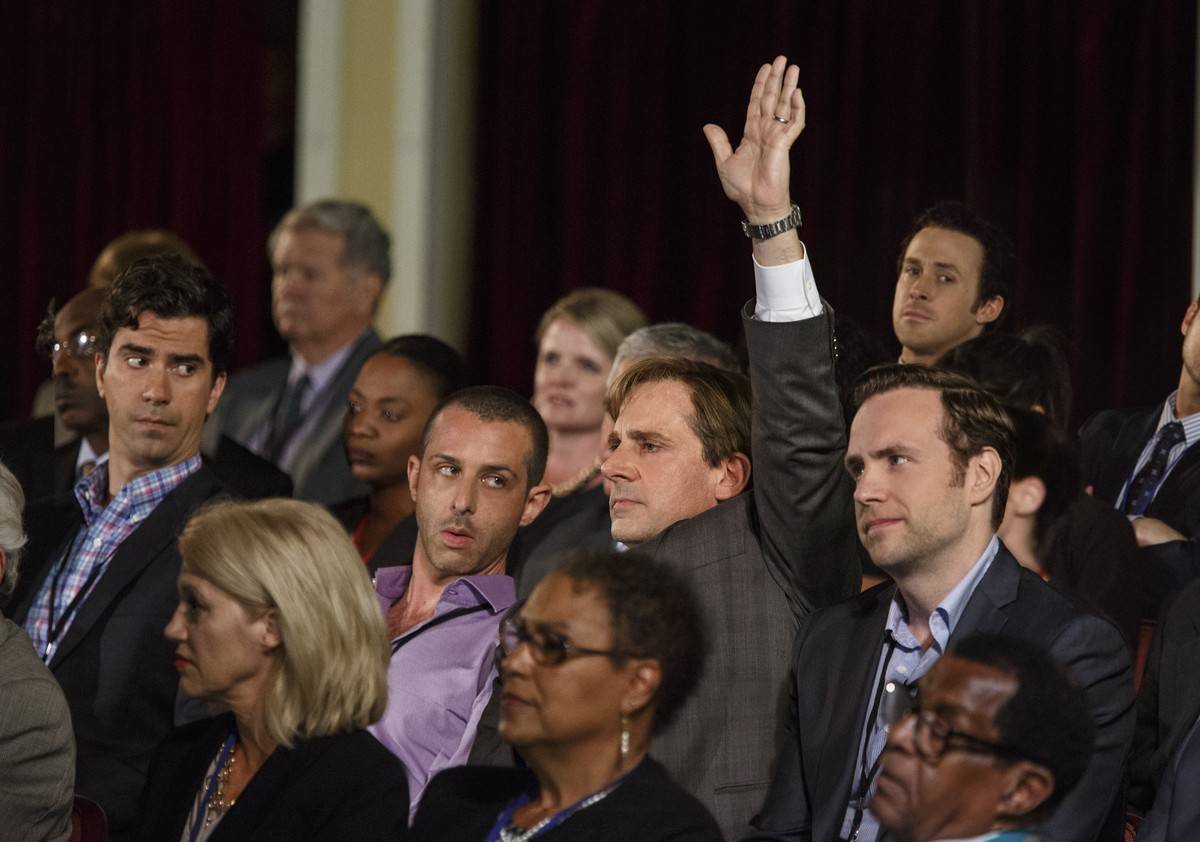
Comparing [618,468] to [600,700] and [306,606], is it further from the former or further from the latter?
[600,700]

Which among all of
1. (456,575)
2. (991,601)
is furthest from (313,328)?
(991,601)

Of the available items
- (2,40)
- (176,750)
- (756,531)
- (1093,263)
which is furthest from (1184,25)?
(2,40)

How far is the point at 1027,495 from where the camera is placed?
3.24 m

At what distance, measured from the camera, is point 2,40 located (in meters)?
6.28

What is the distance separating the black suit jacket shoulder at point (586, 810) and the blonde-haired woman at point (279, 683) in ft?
0.37

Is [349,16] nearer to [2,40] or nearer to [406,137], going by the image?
[406,137]

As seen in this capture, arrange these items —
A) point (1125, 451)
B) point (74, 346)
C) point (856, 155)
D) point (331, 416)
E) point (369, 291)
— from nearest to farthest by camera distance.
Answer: point (1125, 451), point (74, 346), point (331, 416), point (856, 155), point (369, 291)

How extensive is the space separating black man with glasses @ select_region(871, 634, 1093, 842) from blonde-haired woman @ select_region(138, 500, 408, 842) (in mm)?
759

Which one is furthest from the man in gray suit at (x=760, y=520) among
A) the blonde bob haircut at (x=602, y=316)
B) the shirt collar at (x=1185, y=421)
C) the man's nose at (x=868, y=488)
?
the blonde bob haircut at (x=602, y=316)

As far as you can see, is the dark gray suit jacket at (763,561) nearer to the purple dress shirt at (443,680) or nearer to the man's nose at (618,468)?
the man's nose at (618,468)

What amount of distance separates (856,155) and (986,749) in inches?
120

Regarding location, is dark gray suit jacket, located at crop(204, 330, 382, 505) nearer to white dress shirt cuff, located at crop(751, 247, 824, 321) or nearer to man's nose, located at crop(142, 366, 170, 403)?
man's nose, located at crop(142, 366, 170, 403)

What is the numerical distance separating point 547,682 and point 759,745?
656 mm

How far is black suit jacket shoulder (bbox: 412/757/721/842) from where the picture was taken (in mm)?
2230
